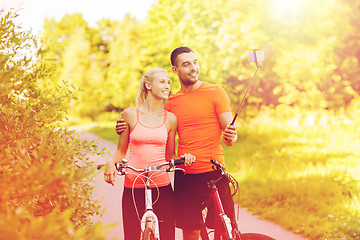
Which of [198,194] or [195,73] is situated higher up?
[195,73]

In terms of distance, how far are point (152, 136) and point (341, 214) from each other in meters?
3.86

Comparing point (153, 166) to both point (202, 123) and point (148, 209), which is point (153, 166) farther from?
point (202, 123)

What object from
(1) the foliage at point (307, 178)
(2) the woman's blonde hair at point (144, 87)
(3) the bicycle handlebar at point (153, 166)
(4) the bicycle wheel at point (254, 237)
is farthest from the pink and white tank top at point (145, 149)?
(1) the foliage at point (307, 178)

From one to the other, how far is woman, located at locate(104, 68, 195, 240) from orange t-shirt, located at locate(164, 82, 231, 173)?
0.27 m

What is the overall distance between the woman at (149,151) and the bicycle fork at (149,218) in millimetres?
126

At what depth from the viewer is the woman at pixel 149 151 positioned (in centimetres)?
334

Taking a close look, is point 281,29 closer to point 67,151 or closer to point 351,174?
point 351,174

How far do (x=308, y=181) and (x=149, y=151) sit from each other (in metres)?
5.14

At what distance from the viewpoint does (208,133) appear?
365 cm

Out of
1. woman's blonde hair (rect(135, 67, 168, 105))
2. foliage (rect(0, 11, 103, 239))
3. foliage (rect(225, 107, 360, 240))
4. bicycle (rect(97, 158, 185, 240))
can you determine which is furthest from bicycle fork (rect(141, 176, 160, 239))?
foliage (rect(225, 107, 360, 240))

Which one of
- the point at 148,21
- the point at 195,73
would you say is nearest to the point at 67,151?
the point at 195,73

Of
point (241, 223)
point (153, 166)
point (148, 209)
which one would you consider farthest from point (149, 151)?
point (241, 223)

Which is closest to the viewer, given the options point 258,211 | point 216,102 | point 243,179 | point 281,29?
point 216,102

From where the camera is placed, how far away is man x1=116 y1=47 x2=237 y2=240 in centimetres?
363
